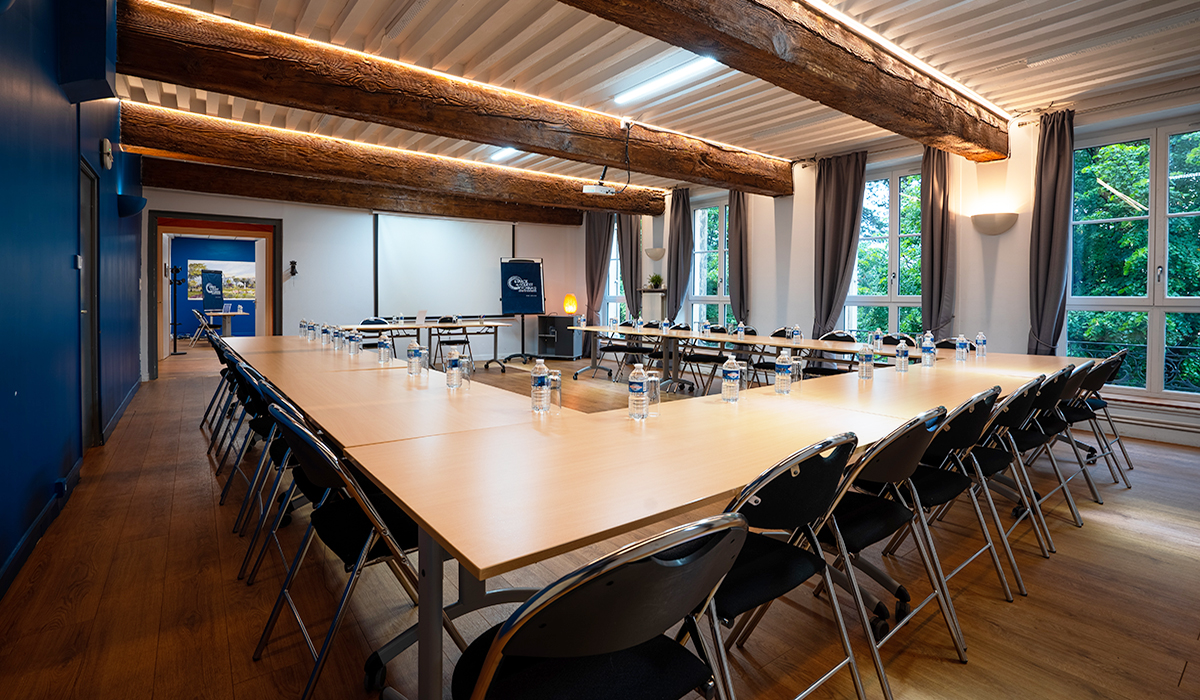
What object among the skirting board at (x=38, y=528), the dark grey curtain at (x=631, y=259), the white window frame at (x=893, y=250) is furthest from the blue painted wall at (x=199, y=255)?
the white window frame at (x=893, y=250)

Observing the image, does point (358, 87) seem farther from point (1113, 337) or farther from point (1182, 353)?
point (1182, 353)

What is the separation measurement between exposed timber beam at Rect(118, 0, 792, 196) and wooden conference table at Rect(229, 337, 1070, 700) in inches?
84.7

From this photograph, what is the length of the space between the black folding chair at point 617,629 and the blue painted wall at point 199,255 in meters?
16.4

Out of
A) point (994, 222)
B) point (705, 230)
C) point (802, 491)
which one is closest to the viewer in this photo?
point (802, 491)

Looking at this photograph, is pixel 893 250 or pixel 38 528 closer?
pixel 38 528

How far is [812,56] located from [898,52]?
→ 107 centimetres

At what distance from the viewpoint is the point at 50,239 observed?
308 centimetres

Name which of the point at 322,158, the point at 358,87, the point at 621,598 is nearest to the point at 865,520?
the point at 621,598

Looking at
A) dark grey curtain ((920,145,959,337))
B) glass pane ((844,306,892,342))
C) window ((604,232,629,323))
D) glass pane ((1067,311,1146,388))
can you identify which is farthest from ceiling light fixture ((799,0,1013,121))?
window ((604,232,629,323))

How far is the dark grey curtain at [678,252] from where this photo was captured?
9562 mm

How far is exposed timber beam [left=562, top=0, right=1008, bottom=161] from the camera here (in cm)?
310

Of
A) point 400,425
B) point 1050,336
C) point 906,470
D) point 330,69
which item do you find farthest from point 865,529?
point 1050,336

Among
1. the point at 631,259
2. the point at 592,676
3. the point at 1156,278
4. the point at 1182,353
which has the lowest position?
the point at 592,676

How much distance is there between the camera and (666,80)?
498 cm
